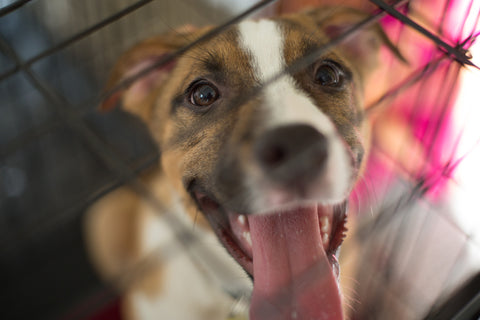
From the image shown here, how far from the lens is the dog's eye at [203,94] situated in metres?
1.07

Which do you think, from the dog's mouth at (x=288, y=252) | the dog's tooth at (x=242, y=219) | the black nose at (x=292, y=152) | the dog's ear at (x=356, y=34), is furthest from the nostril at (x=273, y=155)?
the dog's ear at (x=356, y=34)

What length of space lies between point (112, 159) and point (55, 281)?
1351mm

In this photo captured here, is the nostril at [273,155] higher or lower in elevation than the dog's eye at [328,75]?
lower

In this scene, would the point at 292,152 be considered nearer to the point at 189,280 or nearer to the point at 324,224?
the point at 324,224

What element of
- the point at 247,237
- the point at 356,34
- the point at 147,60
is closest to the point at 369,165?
the point at 356,34

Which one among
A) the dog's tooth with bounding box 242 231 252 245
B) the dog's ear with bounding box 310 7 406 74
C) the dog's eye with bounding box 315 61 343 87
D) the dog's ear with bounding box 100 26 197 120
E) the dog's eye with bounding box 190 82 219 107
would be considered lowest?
the dog's tooth with bounding box 242 231 252 245

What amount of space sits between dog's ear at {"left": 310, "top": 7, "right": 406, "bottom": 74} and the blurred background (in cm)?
8

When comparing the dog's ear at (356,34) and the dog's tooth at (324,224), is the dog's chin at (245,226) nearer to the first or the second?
the dog's tooth at (324,224)

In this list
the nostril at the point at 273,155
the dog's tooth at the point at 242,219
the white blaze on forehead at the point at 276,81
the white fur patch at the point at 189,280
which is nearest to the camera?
the nostril at the point at 273,155

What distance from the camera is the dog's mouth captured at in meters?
0.93

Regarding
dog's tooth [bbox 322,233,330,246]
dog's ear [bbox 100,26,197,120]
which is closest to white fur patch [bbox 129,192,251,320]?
dog's tooth [bbox 322,233,330,246]

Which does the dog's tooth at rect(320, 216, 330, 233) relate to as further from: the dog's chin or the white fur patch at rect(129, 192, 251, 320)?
the white fur patch at rect(129, 192, 251, 320)

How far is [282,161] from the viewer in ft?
2.43

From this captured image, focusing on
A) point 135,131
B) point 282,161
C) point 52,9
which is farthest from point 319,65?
point 52,9
